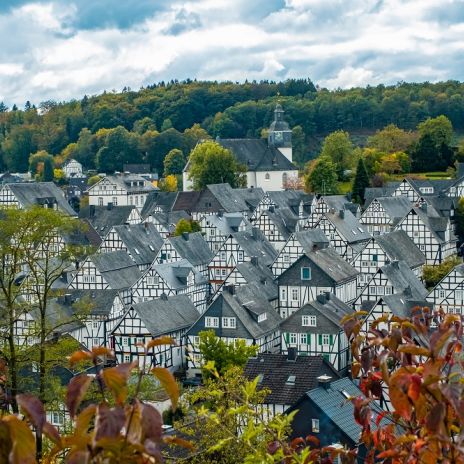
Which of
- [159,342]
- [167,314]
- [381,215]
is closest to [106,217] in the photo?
[381,215]

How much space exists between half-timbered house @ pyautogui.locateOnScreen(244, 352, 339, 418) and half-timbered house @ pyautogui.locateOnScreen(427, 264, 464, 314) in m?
10.6

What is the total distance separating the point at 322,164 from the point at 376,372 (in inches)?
3372

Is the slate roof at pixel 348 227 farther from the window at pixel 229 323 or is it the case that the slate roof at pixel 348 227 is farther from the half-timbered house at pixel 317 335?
the window at pixel 229 323

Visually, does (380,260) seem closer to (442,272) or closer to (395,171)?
(442,272)

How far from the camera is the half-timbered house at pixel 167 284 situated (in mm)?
51000

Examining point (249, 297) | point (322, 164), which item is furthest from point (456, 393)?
point (322, 164)

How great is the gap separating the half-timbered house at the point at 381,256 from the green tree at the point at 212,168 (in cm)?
3880

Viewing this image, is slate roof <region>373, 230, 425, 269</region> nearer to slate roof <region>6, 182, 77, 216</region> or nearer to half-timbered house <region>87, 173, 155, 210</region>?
slate roof <region>6, 182, 77, 216</region>

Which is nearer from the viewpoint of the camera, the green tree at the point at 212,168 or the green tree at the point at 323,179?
the green tree at the point at 323,179

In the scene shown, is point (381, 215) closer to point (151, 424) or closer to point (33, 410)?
point (151, 424)

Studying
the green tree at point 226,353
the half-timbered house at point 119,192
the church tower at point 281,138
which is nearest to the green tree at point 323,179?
the half-timbered house at point 119,192

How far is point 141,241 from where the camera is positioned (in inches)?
2493

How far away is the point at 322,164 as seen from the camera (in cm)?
9219

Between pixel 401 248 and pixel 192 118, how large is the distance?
11099cm
